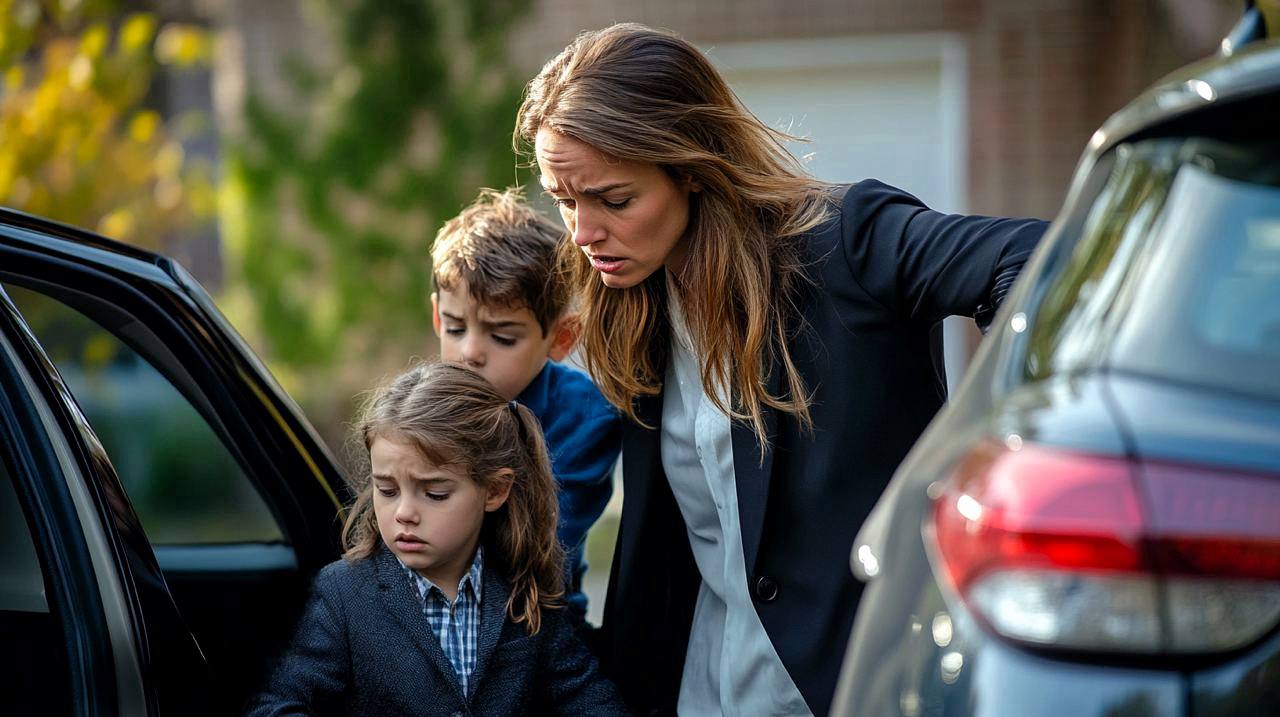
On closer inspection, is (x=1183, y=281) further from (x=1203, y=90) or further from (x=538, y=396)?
(x=538, y=396)

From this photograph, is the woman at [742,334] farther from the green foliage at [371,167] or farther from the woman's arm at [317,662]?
the green foliage at [371,167]

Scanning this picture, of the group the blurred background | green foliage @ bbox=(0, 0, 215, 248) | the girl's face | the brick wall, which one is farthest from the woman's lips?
the brick wall

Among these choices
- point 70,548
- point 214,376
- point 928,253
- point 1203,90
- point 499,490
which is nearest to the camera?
point 1203,90

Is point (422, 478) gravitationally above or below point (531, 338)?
below

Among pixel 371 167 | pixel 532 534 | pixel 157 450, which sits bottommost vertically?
pixel 157 450

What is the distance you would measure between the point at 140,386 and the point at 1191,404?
34.3ft

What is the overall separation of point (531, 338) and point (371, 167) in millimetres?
6237

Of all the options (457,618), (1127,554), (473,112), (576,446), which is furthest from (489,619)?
(473,112)

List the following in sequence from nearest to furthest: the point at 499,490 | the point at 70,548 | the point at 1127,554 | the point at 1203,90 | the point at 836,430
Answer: the point at 1127,554 → the point at 1203,90 → the point at 70,548 → the point at 836,430 → the point at 499,490

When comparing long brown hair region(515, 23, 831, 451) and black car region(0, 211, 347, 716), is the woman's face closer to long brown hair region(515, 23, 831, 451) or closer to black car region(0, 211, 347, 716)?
long brown hair region(515, 23, 831, 451)

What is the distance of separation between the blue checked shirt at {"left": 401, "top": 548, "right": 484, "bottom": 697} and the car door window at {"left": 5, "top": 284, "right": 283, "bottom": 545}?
514 centimetres

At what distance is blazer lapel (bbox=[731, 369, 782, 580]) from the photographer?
2398 mm

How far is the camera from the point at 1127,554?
1234mm

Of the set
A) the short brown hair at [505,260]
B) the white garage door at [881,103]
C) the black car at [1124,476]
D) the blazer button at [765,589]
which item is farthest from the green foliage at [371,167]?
the black car at [1124,476]
